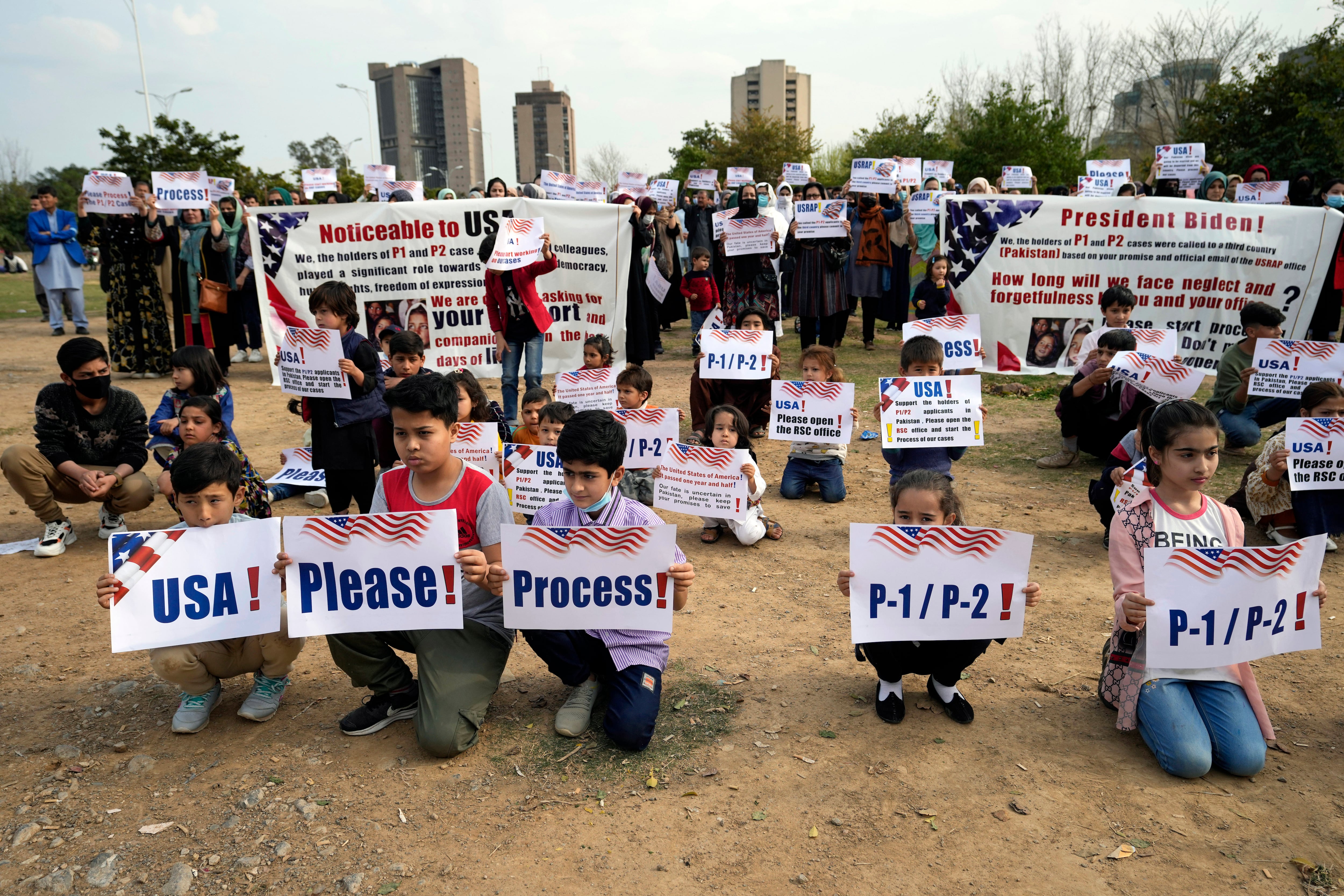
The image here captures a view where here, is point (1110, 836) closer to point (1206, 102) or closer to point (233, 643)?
point (233, 643)

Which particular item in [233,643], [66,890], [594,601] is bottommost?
[66,890]

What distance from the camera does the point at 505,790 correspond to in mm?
3240

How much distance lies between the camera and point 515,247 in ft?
26.4

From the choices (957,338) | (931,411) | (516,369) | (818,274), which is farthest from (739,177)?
(931,411)

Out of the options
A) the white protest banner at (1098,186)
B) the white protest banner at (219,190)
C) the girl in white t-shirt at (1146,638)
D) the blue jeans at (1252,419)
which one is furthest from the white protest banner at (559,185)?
the girl in white t-shirt at (1146,638)

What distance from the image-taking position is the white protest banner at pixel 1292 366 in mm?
6078

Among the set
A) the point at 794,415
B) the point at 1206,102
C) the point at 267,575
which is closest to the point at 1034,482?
the point at 794,415

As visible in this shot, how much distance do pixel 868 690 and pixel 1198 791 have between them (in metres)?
1.29

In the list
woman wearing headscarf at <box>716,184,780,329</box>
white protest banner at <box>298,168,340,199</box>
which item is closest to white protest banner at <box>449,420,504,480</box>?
woman wearing headscarf at <box>716,184,780,329</box>

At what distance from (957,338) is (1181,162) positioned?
8.89 meters

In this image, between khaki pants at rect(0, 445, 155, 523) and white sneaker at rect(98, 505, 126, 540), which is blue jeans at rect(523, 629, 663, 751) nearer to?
khaki pants at rect(0, 445, 155, 523)

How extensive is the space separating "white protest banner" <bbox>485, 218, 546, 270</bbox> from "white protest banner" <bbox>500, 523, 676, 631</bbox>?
509cm

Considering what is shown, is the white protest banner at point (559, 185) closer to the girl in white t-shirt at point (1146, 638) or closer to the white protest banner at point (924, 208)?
the white protest banner at point (924, 208)

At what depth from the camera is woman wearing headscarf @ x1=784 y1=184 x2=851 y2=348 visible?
37.8 ft
